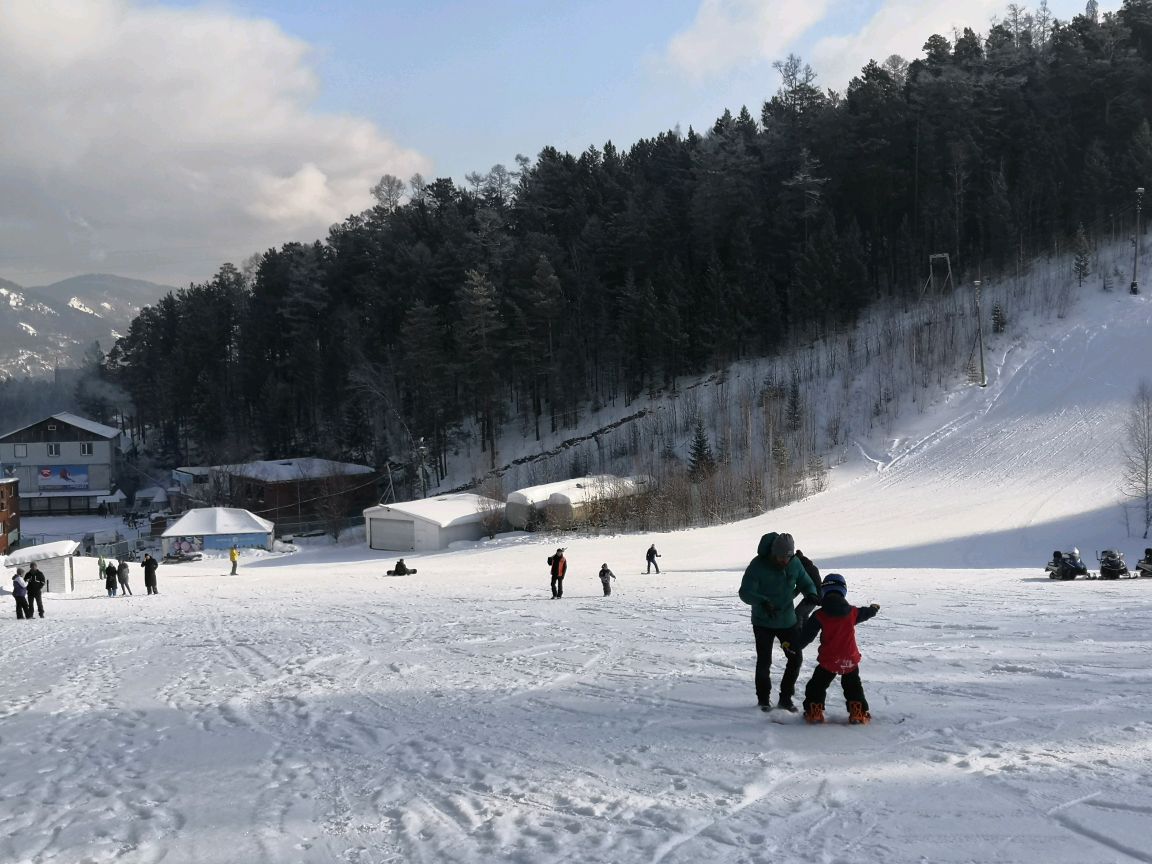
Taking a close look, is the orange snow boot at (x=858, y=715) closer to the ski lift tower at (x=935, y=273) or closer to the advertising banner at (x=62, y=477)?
the ski lift tower at (x=935, y=273)

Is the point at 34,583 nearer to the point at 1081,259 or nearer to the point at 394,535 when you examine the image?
the point at 394,535

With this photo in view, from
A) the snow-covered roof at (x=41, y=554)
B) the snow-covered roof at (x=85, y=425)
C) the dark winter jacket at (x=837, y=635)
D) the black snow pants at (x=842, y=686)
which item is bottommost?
the black snow pants at (x=842, y=686)

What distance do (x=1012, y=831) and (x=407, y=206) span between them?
8443cm

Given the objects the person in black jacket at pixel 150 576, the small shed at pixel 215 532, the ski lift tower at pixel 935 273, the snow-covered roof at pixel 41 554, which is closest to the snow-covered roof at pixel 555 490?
the small shed at pixel 215 532

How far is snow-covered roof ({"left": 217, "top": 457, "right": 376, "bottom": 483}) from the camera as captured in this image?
199ft

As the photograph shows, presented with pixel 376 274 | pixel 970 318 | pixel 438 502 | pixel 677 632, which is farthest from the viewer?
pixel 376 274

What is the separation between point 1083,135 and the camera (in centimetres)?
5878

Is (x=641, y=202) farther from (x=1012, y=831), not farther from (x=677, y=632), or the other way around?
(x=1012, y=831)

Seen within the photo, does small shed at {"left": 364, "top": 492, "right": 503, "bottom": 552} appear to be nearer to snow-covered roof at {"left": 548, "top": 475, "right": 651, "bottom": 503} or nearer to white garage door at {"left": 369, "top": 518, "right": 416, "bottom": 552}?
white garage door at {"left": 369, "top": 518, "right": 416, "bottom": 552}

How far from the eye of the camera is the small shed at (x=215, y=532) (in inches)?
1780

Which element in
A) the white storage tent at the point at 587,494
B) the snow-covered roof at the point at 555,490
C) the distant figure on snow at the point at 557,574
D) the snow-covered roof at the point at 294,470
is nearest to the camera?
the distant figure on snow at the point at 557,574

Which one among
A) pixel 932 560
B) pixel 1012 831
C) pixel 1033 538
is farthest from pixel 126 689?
pixel 1033 538

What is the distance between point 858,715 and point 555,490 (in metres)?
36.8

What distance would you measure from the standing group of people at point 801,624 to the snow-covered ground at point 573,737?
0.23 meters
